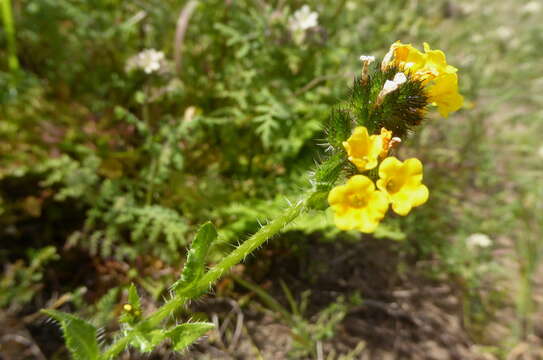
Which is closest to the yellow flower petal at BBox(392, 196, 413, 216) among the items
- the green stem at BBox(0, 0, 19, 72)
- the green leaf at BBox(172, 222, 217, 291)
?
the green leaf at BBox(172, 222, 217, 291)

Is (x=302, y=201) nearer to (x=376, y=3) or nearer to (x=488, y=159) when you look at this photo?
(x=488, y=159)

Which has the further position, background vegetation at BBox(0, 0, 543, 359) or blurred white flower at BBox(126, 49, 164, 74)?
blurred white flower at BBox(126, 49, 164, 74)

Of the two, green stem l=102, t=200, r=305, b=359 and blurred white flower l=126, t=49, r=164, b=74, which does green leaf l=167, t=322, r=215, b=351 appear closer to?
green stem l=102, t=200, r=305, b=359

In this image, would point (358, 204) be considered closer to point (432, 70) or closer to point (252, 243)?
point (252, 243)

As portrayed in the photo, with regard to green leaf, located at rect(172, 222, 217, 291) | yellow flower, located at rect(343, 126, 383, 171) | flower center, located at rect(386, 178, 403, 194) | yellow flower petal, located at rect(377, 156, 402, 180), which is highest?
yellow flower, located at rect(343, 126, 383, 171)

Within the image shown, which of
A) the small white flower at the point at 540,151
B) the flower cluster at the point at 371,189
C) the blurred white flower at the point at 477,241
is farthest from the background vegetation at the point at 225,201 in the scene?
the flower cluster at the point at 371,189

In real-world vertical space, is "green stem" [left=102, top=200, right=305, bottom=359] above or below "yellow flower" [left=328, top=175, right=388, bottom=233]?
below

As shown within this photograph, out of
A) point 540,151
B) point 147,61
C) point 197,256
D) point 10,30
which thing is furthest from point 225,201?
point 540,151

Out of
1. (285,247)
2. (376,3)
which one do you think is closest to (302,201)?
(285,247)

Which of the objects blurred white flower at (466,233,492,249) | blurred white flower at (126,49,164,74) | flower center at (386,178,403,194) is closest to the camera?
flower center at (386,178,403,194)
